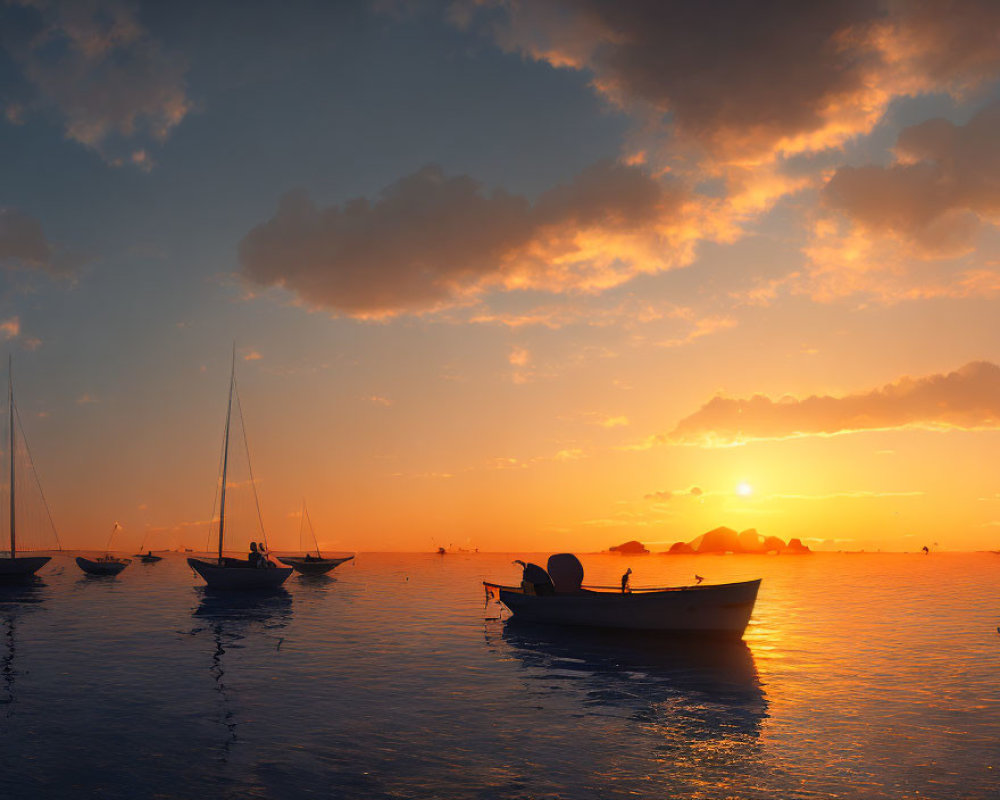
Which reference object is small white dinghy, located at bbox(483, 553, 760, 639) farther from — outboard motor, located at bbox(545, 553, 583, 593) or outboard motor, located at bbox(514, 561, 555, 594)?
outboard motor, located at bbox(514, 561, 555, 594)

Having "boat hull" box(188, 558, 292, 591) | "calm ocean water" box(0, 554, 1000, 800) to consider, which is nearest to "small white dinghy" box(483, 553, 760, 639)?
"calm ocean water" box(0, 554, 1000, 800)

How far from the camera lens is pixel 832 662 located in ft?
116

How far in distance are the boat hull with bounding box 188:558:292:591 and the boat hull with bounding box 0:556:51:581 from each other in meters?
22.6

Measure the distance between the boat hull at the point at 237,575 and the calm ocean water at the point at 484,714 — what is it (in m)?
26.9

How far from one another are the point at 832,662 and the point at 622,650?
11.3 m

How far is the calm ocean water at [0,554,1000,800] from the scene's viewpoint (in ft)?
51.7

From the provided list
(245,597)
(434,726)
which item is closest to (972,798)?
(434,726)

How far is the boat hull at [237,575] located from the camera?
72625 mm

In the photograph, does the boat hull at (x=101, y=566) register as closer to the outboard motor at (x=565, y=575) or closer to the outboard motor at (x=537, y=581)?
the outboard motor at (x=537, y=581)

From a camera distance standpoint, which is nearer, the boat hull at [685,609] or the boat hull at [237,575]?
the boat hull at [685,609]

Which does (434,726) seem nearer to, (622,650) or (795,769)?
(795,769)

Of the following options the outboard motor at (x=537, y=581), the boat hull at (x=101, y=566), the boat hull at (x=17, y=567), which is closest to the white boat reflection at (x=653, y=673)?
the outboard motor at (x=537, y=581)

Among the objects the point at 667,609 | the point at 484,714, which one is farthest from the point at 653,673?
the point at 484,714

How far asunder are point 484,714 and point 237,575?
193ft
